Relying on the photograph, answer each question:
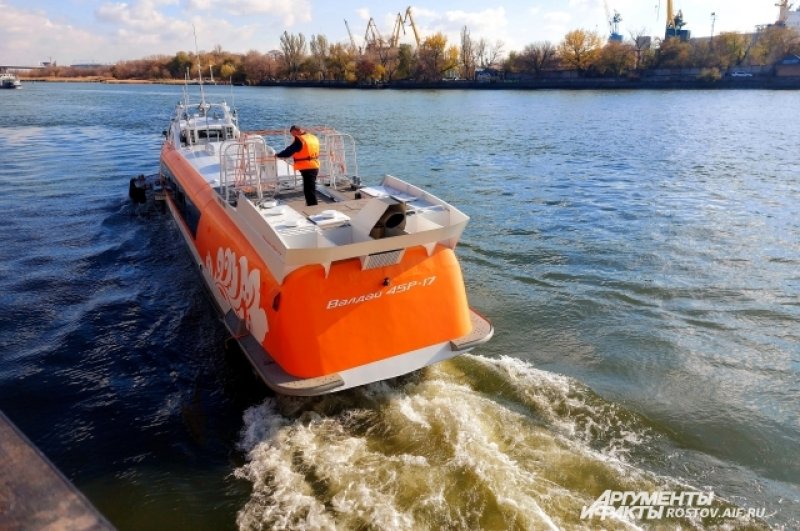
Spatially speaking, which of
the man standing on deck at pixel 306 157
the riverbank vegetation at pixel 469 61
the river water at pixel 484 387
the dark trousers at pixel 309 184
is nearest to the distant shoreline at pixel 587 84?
the riverbank vegetation at pixel 469 61

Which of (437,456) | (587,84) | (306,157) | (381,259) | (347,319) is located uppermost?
(587,84)

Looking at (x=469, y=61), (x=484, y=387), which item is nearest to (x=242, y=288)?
(x=484, y=387)

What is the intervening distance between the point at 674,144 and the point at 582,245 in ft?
64.9

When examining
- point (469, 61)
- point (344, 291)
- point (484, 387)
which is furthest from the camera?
point (469, 61)

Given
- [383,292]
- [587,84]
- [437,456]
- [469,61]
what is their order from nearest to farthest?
[437,456], [383,292], [587,84], [469,61]

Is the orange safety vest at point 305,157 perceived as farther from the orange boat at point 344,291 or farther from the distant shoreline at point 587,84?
the distant shoreline at point 587,84

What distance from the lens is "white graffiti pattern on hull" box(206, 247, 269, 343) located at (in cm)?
682

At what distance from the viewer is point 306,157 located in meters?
8.41

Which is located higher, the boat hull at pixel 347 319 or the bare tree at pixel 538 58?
the bare tree at pixel 538 58

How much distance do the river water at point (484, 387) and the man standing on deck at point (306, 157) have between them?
9.09 ft

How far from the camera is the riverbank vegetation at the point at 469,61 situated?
88.8 meters

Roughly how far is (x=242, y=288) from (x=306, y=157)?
2.37 metres

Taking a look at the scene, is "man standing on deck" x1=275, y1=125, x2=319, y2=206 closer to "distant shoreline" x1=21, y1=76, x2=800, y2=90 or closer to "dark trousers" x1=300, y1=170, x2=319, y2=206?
"dark trousers" x1=300, y1=170, x2=319, y2=206

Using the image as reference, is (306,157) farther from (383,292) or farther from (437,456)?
(437,456)
